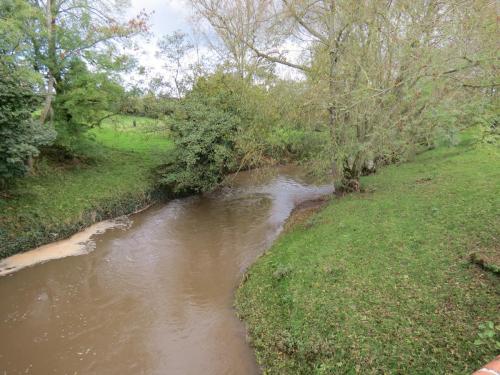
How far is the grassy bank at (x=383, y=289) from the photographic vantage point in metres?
5.14

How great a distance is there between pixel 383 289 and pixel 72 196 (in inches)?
462

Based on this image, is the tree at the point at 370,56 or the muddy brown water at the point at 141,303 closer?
the muddy brown water at the point at 141,303

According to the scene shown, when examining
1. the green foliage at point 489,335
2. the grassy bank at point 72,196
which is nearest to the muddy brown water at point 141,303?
the grassy bank at point 72,196

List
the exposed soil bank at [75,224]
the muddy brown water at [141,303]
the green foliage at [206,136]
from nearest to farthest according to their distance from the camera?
1. the muddy brown water at [141,303]
2. the exposed soil bank at [75,224]
3. the green foliage at [206,136]

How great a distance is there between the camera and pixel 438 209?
9438mm

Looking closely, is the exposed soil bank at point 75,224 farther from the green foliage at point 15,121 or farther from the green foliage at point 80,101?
the green foliage at point 80,101

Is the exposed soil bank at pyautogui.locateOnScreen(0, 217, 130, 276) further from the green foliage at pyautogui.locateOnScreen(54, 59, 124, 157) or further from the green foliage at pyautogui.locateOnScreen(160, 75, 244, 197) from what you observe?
the green foliage at pyautogui.locateOnScreen(54, 59, 124, 157)

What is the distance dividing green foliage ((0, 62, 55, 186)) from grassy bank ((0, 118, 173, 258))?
65.7 inches

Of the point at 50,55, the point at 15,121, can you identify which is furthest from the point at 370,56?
the point at 50,55

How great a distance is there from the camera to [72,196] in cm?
1287

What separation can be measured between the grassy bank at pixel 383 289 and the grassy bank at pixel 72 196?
723 centimetres

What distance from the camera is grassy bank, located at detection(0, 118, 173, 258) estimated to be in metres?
10.6

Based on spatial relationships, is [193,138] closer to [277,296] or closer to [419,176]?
[277,296]

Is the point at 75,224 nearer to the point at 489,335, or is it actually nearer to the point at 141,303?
the point at 141,303
